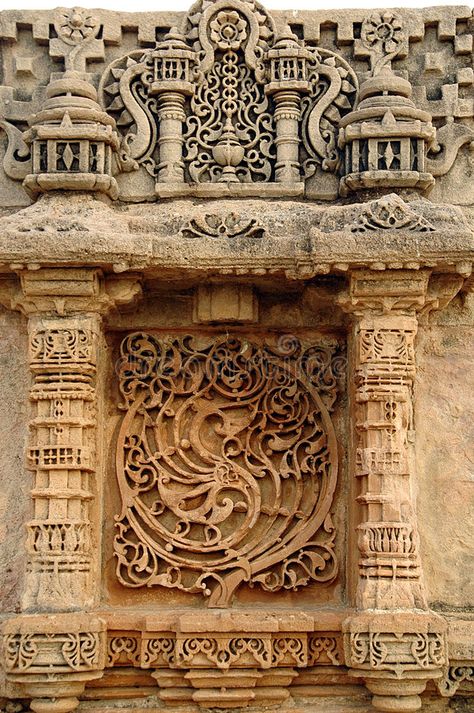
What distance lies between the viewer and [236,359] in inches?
278

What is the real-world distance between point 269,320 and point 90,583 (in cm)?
193

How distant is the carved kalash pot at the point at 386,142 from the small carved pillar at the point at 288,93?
0.32 meters

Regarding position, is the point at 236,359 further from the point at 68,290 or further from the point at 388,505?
the point at 388,505

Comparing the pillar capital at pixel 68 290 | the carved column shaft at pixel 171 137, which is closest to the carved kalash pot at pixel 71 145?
the carved column shaft at pixel 171 137

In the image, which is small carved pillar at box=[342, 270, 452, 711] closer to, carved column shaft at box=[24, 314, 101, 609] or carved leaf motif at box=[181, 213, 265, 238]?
carved leaf motif at box=[181, 213, 265, 238]

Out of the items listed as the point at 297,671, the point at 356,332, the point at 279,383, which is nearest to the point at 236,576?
the point at 297,671

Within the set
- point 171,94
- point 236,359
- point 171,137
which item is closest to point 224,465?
point 236,359

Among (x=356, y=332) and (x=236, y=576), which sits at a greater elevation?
(x=356, y=332)

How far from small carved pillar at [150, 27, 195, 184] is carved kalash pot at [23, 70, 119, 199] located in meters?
0.33

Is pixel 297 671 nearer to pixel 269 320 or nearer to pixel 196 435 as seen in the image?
pixel 196 435

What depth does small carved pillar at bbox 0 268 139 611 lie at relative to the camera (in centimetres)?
641

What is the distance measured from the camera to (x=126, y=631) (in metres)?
6.54

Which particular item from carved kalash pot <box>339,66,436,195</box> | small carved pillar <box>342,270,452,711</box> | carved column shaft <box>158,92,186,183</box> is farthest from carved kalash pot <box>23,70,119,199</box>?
small carved pillar <box>342,270,452,711</box>

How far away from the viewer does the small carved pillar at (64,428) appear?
252 inches
